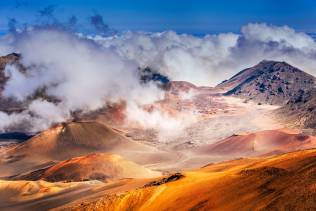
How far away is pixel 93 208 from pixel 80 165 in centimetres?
8688

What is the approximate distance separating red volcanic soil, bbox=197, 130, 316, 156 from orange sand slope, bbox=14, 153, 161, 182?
43.0 m

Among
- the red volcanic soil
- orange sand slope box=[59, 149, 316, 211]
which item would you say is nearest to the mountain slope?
the red volcanic soil

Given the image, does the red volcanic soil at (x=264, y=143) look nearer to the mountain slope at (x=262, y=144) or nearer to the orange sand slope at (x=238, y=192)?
the mountain slope at (x=262, y=144)

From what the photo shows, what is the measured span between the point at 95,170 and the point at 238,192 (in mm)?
97480

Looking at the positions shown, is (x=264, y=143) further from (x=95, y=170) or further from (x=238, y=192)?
(x=238, y=192)

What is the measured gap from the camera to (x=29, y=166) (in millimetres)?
194125

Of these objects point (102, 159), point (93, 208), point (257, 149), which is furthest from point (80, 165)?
point (93, 208)

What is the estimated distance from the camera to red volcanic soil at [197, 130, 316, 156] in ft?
565

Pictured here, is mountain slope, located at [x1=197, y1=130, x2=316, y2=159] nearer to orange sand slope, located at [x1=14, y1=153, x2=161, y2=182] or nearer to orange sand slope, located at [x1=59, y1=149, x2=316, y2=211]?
orange sand slope, located at [x1=14, y1=153, x2=161, y2=182]

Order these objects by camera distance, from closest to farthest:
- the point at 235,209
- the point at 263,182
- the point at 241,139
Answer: the point at 235,209
the point at 263,182
the point at 241,139

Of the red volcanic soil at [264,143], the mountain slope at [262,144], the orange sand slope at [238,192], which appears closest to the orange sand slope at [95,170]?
the mountain slope at [262,144]

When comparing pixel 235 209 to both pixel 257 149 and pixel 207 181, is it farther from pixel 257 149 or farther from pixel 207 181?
pixel 257 149

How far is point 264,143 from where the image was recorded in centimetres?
18700

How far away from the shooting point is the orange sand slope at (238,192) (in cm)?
4750
